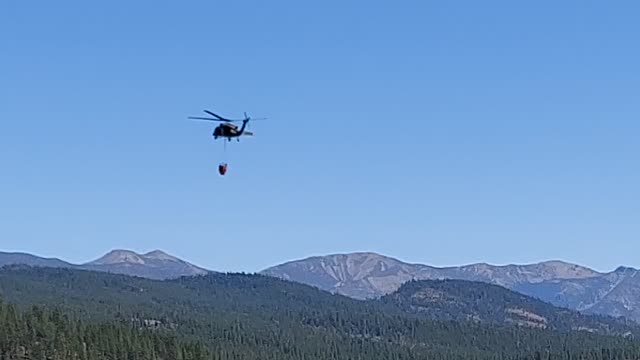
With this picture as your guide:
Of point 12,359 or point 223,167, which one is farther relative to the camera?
point 12,359

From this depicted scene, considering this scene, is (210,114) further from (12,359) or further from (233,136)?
(12,359)

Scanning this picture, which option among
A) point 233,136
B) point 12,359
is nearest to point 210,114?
point 233,136

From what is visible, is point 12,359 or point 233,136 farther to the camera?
point 12,359

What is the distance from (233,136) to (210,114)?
7.48 ft

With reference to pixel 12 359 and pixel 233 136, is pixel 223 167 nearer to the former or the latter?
pixel 233 136

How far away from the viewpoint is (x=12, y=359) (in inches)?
7781

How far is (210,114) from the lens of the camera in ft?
257

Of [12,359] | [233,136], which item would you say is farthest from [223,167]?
[12,359]

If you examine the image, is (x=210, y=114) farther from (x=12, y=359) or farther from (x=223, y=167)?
(x=12, y=359)

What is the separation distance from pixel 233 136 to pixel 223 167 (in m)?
2.83

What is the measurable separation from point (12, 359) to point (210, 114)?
428 ft

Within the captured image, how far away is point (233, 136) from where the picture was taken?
79.7 metres

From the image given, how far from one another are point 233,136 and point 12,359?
129m
